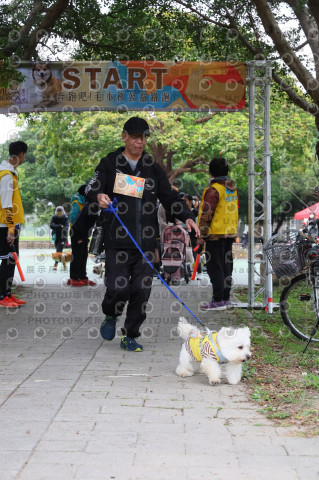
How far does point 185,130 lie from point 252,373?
2396cm

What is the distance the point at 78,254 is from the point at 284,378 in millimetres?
7750

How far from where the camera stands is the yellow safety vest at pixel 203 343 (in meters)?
5.02

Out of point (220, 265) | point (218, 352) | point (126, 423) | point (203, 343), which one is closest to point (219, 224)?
point (220, 265)

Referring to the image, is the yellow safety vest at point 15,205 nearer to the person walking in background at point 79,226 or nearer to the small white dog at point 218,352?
the person walking in background at point 79,226

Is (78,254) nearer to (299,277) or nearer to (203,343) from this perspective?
(299,277)

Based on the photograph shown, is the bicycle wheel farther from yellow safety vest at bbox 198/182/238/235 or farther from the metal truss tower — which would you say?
yellow safety vest at bbox 198/182/238/235

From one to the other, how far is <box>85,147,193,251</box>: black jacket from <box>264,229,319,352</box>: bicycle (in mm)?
1172

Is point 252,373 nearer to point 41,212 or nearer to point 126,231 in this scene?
point 126,231

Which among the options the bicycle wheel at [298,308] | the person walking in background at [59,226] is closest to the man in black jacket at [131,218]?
the bicycle wheel at [298,308]

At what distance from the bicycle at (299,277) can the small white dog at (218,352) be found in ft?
5.08

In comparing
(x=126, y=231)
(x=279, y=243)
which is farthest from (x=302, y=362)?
(x=126, y=231)

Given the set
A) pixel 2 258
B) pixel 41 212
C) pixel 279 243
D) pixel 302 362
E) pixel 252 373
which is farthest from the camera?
pixel 41 212

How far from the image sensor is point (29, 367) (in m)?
5.69

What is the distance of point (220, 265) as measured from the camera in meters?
9.34
